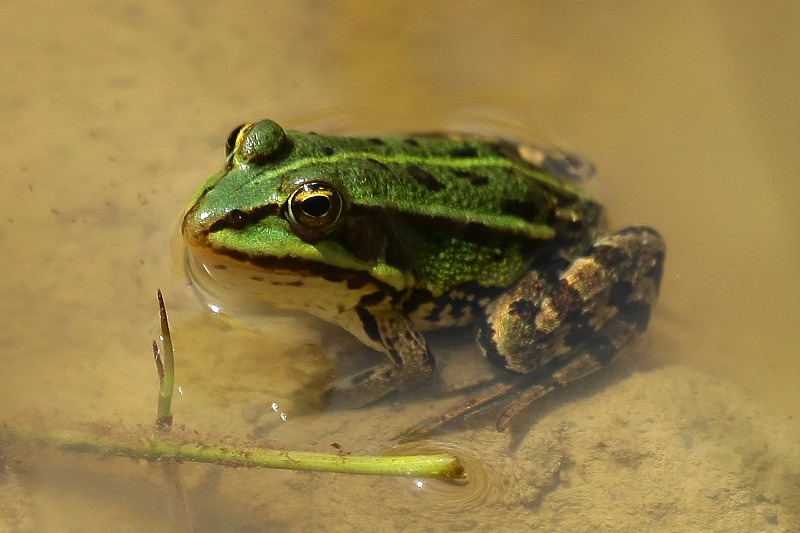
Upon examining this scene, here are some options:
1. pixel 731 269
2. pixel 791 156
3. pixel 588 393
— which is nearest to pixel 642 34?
pixel 791 156

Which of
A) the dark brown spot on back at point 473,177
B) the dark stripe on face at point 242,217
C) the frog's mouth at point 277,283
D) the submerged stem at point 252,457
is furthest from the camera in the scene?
the dark brown spot on back at point 473,177

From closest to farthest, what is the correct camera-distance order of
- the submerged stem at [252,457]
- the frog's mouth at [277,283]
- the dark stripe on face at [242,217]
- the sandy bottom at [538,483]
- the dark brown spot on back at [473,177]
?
the submerged stem at [252,457], the sandy bottom at [538,483], the dark stripe on face at [242,217], the frog's mouth at [277,283], the dark brown spot on back at [473,177]

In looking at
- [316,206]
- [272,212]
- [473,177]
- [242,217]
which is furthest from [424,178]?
[242,217]

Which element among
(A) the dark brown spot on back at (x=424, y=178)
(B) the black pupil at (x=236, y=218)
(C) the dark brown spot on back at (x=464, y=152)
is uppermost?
(C) the dark brown spot on back at (x=464, y=152)

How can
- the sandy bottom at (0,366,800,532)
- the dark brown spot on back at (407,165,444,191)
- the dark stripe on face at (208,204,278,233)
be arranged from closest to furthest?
1. the sandy bottom at (0,366,800,532)
2. the dark stripe on face at (208,204,278,233)
3. the dark brown spot on back at (407,165,444,191)

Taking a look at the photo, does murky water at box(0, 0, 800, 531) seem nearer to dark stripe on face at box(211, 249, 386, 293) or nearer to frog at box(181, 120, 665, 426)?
frog at box(181, 120, 665, 426)

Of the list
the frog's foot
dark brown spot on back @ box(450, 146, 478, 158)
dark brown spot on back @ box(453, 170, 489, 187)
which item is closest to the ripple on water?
the frog's foot

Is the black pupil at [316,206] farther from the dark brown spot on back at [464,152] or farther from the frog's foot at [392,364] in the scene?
the dark brown spot on back at [464,152]

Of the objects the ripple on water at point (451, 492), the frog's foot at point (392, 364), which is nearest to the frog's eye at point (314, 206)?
the frog's foot at point (392, 364)
